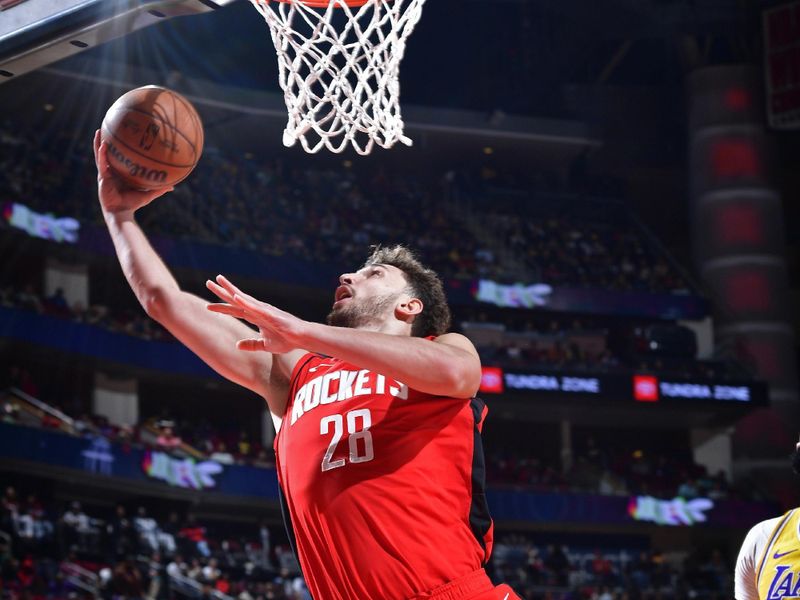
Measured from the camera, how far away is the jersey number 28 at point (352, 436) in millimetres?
2744

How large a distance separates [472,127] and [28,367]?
1254cm

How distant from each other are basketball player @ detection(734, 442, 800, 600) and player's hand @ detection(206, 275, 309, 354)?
2410 millimetres

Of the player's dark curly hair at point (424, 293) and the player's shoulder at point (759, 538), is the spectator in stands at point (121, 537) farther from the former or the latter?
the player's dark curly hair at point (424, 293)

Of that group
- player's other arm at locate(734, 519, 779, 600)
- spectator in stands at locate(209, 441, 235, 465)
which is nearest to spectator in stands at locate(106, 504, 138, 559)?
spectator in stands at locate(209, 441, 235, 465)

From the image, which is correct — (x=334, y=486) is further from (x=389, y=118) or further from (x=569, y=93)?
(x=569, y=93)

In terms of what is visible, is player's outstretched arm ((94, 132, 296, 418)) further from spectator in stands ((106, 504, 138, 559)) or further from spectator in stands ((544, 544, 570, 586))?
spectator in stands ((544, 544, 570, 586))

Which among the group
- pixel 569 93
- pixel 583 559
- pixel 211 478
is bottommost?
pixel 583 559

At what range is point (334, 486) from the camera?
2717 millimetres

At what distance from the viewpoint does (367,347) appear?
245 centimetres

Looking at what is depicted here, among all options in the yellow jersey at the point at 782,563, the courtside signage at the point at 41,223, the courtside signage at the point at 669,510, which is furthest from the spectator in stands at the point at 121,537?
the yellow jersey at the point at 782,563

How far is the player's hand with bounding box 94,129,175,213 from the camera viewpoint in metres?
3.06

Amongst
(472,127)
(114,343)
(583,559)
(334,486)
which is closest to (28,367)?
(114,343)

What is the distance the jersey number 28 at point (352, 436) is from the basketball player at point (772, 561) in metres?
2.03

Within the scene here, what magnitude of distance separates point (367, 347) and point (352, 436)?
0.40 metres
